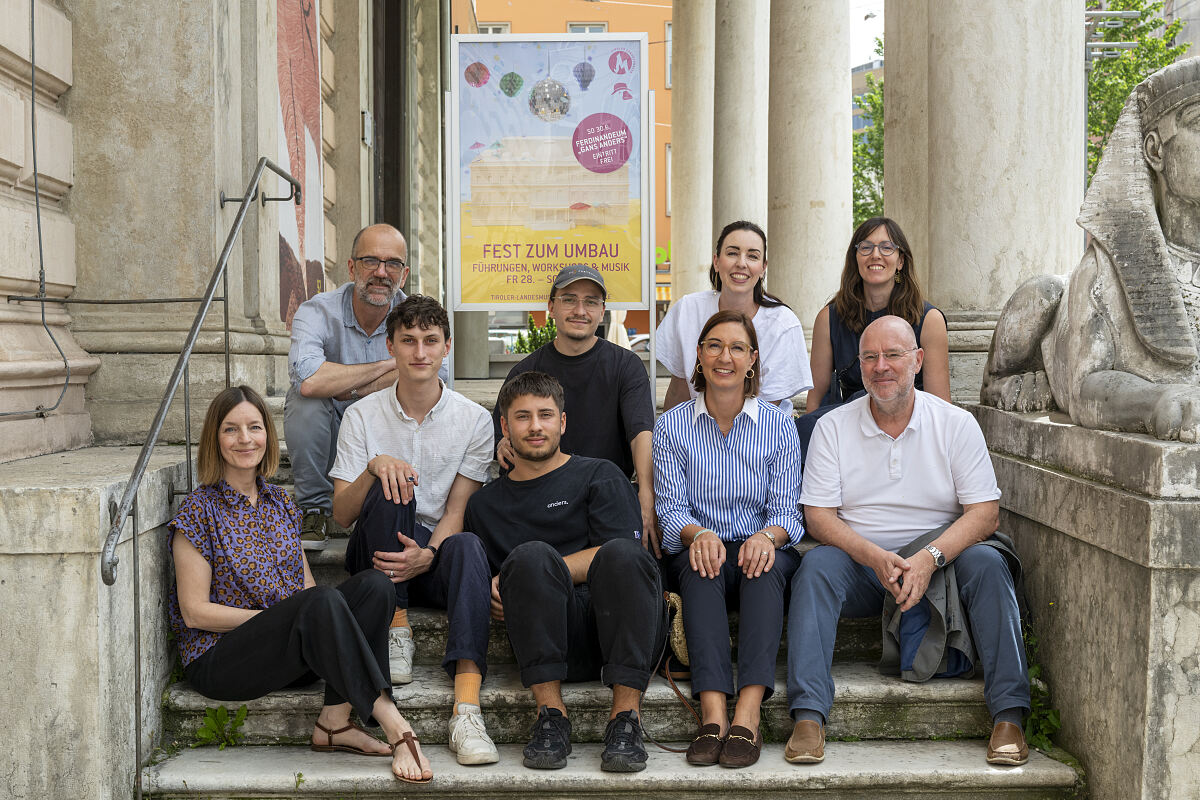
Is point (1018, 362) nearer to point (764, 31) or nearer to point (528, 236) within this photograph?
point (528, 236)

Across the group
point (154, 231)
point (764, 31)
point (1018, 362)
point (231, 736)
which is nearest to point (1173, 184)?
point (1018, 362)

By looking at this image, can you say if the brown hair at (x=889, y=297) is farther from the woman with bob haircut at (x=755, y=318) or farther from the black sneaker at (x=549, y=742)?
the black sneaker at (x=549, y=742)

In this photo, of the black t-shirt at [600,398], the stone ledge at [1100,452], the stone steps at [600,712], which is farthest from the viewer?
the black t-shirt at [600,398]

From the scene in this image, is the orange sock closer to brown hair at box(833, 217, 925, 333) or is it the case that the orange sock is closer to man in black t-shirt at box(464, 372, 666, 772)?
man in black t-shirt at box(464, 372, 666, 772)

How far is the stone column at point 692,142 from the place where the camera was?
1515 centimetres

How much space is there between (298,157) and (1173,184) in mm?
4814

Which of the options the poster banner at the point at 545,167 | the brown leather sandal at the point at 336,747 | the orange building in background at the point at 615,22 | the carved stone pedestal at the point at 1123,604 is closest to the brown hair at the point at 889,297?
the carved stone pedestal at the point at 1123,604

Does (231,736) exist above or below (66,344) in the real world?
below

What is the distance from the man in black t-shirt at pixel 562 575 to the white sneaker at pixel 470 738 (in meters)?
0.12

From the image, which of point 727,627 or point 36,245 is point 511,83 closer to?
point 36,245

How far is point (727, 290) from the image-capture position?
4.71 metres

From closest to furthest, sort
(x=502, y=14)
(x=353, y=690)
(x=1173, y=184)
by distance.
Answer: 1. (x=353, y=690)
2. (x=1173, y=184)
3. (x=502, y=14)

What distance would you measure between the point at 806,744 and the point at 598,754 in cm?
64

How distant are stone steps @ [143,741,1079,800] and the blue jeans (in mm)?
211
